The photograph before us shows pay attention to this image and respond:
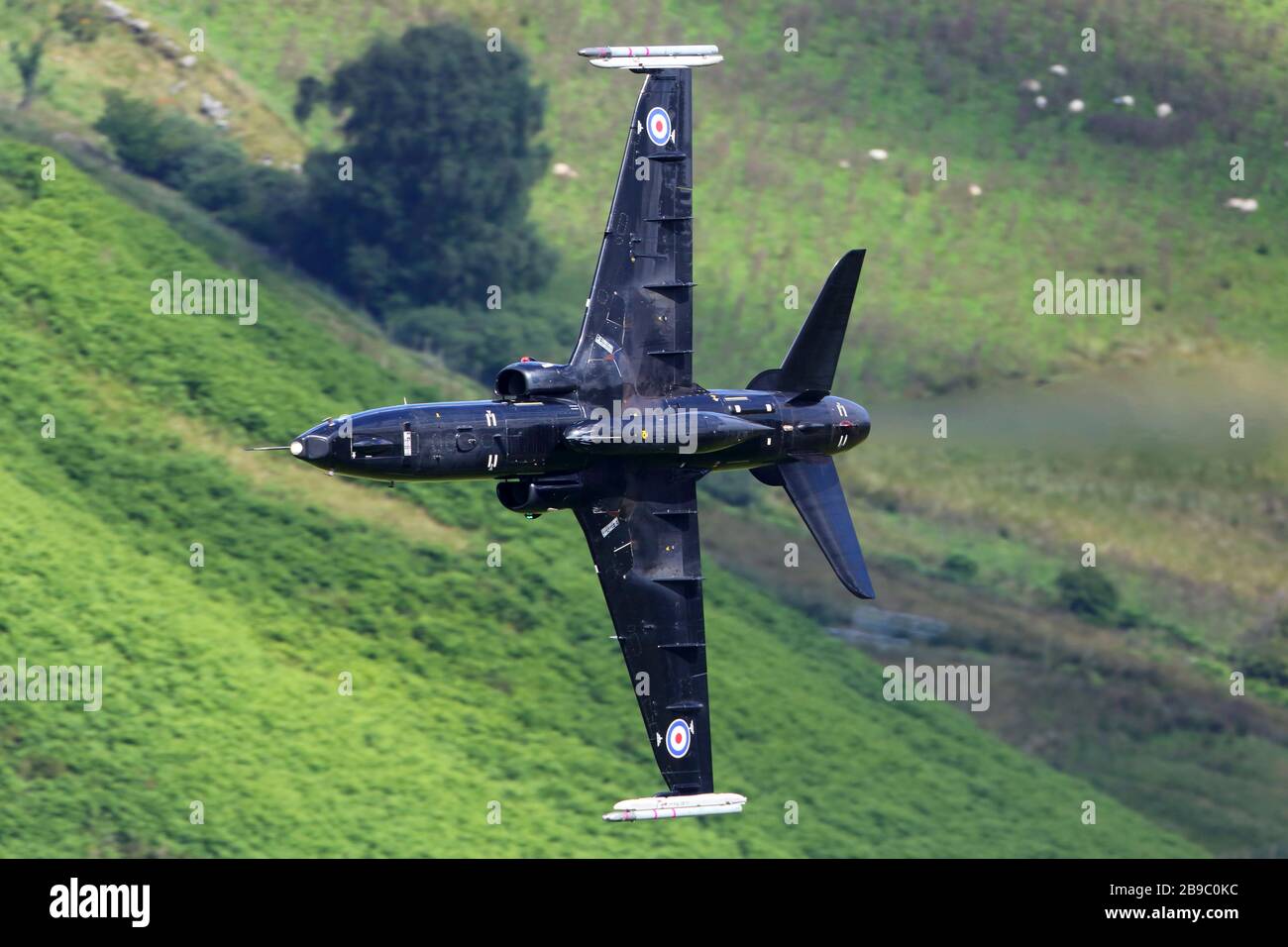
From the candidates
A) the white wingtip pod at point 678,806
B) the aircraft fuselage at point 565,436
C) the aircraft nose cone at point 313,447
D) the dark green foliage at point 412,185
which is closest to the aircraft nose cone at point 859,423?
the aircraft fuselage at point 565,436

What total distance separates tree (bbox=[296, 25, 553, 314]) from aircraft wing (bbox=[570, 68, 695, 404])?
60332mm

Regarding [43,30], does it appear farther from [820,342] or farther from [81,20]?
[820,342]

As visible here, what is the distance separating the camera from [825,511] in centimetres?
5100

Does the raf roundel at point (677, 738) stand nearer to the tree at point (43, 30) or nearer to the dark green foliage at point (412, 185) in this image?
the dark green foliage at point (412, 185)

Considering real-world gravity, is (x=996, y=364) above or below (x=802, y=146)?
below

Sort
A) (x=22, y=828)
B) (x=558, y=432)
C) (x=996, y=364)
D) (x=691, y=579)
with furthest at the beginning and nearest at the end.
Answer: (x=996, y=364) < (x=22, y=828) < (x=691, y=579) < (x=558, y=432)

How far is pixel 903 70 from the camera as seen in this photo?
117m

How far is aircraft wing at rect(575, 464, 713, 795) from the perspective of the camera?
163ft

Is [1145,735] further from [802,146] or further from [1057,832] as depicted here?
[802,146]

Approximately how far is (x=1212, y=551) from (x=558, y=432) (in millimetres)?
49919

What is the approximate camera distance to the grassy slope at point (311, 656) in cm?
7606

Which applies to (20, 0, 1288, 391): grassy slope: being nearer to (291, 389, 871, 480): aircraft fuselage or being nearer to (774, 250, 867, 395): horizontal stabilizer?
(774, 250, 867, 395): horizontal stabilizer

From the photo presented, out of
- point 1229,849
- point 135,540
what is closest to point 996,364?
point 1229,849

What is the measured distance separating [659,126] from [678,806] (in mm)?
17004
